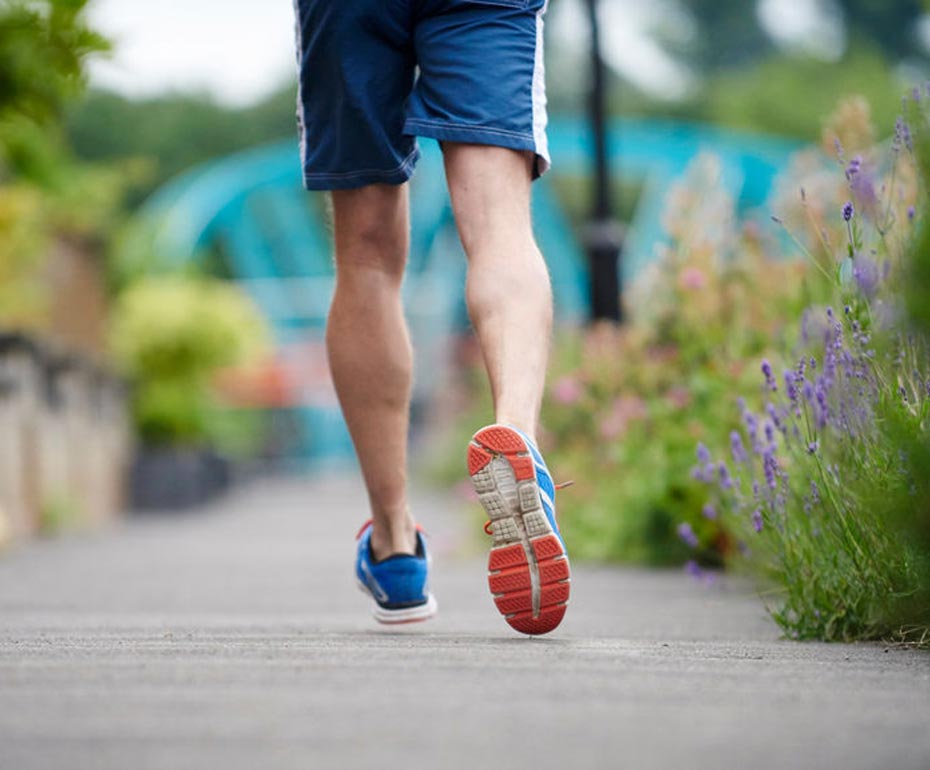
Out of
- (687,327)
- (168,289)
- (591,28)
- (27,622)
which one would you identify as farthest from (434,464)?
(27,622)

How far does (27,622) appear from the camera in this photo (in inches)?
127

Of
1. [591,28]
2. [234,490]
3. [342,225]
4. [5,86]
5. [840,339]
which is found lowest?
[234,490]

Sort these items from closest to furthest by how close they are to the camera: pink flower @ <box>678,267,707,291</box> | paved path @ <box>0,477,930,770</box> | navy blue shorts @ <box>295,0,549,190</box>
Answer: paved path @ <box>0,477,930,770</box>
navy blue shorts @ <box>295,0,549,190</box>
pink flower @ <box>678,267,707,291</box>

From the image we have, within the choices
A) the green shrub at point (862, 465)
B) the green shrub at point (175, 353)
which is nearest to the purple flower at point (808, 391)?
the green shrub at point (862, 465)

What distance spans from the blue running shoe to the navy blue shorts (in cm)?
76

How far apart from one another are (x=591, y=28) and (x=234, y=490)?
998cm

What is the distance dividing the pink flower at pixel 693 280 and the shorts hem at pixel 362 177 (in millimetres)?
3071

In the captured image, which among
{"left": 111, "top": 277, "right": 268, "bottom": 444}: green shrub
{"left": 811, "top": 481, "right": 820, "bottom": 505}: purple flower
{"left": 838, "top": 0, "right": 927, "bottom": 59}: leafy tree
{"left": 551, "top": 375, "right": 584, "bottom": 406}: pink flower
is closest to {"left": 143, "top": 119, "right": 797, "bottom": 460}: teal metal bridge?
{"left": 111, "top": 277, "right": 268, "bottom": 444}: green shrub

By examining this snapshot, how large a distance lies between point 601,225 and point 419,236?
24583 millimetres

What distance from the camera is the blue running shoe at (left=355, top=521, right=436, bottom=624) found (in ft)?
10.1

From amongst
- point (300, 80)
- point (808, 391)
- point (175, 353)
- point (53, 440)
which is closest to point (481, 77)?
point (300, 80)

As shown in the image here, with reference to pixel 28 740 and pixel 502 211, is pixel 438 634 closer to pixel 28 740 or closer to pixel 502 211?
pixel 502 211

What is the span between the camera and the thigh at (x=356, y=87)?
9.16ft

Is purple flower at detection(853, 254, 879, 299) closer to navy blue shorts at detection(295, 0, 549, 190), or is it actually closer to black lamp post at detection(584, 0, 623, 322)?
navy blue shorts at detection(295, 0, 549, 190)
